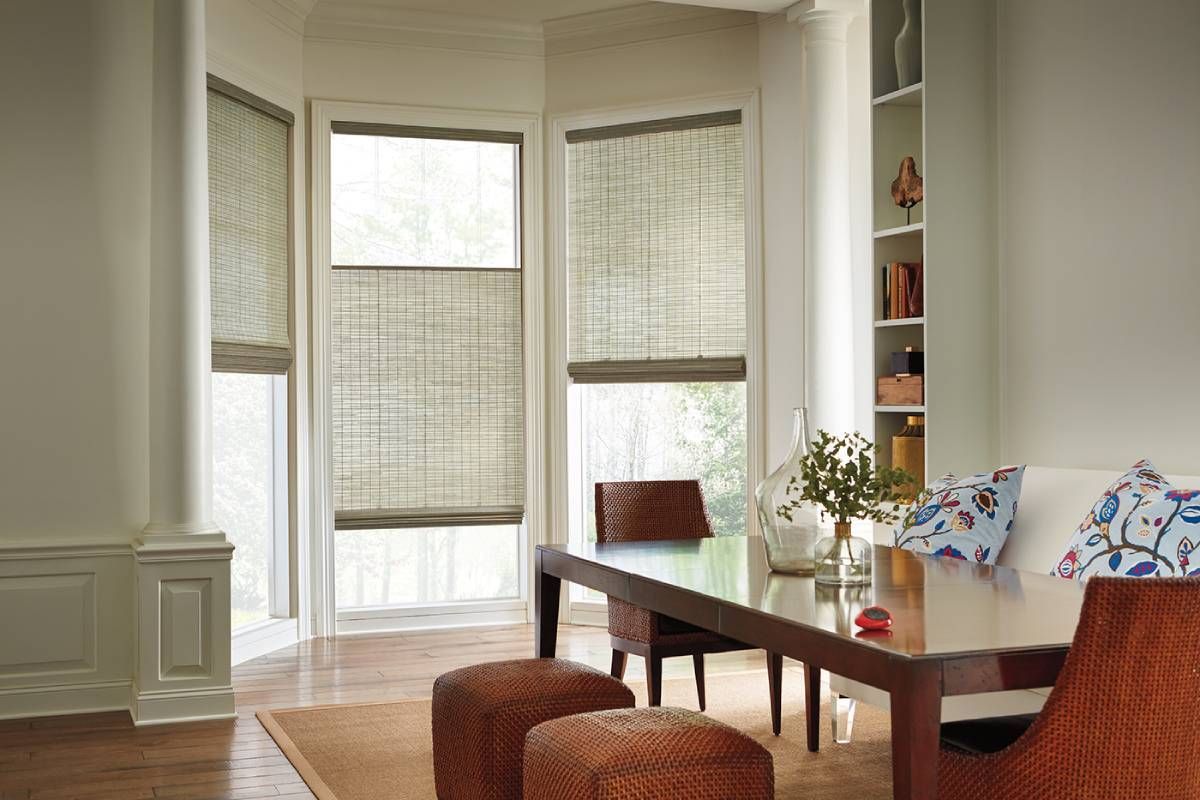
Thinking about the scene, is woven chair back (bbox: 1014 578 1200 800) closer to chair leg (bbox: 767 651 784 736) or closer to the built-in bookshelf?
chair leg (bbox: 767 651 784 736)

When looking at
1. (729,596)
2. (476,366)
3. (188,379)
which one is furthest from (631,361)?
(729,596)

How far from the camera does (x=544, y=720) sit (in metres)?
3.08

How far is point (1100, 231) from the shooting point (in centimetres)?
416

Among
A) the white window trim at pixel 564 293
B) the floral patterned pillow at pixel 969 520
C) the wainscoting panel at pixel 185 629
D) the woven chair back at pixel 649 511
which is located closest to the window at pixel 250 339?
the wainscoting panel at pixel 185 629

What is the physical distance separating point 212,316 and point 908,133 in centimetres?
305

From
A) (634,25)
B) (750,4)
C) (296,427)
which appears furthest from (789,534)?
(634,25)

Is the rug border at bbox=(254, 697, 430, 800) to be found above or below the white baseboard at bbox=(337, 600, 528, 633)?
below

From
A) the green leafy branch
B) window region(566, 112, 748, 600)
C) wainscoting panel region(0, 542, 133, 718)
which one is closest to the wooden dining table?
the green leafy branch

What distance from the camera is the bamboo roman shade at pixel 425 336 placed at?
640 cm

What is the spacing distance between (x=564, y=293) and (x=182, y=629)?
280 centimetres

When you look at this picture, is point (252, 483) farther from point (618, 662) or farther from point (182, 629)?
point (618, 662)

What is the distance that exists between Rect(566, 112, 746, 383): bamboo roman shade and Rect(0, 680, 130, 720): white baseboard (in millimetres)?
2798

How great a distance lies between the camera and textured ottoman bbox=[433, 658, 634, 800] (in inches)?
120

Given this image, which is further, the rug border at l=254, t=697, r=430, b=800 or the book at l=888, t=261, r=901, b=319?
the book at l=888, t=261, r=901, b=319
